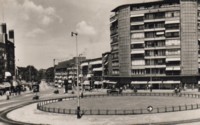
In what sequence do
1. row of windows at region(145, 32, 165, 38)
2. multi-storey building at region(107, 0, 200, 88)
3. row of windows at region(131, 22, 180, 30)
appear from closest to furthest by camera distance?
multi-storey building at region(107, 0, 200, 88), row of windows at region(131, 22, 180, 30), row of windows at region(145, 32, 165, 38)

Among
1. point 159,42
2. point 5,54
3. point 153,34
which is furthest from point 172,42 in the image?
point 5,54

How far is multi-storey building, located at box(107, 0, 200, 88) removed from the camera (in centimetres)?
9712

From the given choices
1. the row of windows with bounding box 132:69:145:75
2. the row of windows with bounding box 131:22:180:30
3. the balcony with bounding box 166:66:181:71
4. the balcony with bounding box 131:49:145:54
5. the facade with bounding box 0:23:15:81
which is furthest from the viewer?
the facade with bounding box 0:23:15:81

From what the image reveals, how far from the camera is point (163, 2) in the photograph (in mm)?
101062

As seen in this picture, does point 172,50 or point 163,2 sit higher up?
point 163,2

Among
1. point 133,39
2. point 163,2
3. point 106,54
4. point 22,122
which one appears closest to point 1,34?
point 106,54

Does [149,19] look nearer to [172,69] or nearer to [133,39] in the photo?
[133,39]

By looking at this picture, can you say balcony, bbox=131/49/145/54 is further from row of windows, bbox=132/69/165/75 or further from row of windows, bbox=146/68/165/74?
row of windows, bbox=146/68/165/74

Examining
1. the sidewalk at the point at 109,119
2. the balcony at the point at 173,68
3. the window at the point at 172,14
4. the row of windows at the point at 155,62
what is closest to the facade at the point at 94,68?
the row of windows at the point at 155,62

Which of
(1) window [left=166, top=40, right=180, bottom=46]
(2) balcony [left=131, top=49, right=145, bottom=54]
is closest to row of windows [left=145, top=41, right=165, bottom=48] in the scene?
(1) window [left=166, top=40, right=180, bottom=46]

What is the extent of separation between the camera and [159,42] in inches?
3991

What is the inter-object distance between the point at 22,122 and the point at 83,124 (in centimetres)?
755

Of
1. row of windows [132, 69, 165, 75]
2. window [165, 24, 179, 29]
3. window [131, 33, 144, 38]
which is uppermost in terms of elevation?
window [165, 24, 179, 29]

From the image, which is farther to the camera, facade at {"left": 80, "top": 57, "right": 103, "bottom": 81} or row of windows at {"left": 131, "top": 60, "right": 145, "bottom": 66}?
facade at {"left": 80, "top": 57, "right": 103, "bottom": 81}
